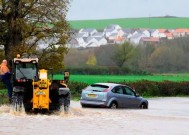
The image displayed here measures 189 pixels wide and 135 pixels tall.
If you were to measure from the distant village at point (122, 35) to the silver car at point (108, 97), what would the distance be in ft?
175

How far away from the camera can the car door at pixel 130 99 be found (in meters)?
36.3

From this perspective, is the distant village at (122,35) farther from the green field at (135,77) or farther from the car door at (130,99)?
the car door at (130,99)

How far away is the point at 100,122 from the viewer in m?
23.2

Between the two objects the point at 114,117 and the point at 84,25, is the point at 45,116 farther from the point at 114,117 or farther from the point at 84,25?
the point at 84,25

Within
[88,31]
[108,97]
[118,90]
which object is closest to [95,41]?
[88,31]

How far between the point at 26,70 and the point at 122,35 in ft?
247

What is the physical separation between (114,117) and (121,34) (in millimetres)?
76669

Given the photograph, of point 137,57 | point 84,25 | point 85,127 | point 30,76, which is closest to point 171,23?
point 137,57

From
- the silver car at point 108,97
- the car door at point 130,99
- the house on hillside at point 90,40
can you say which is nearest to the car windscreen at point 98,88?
the silver car at point 108,97

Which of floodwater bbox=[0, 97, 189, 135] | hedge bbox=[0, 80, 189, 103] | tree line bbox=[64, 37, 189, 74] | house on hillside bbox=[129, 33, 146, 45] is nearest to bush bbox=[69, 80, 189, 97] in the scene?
hedge bbox=[0, 80, 189, 103]

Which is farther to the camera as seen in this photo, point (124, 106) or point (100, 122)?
point (124, 106)

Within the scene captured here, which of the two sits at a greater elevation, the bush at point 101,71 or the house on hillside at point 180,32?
the house on hillside at point 180,32

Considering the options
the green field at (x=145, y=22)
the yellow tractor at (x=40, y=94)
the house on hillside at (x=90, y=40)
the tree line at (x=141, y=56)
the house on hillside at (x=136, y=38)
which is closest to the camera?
the yellow tractor at (x=40, y=94)

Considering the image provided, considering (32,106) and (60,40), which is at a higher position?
(60,40)
